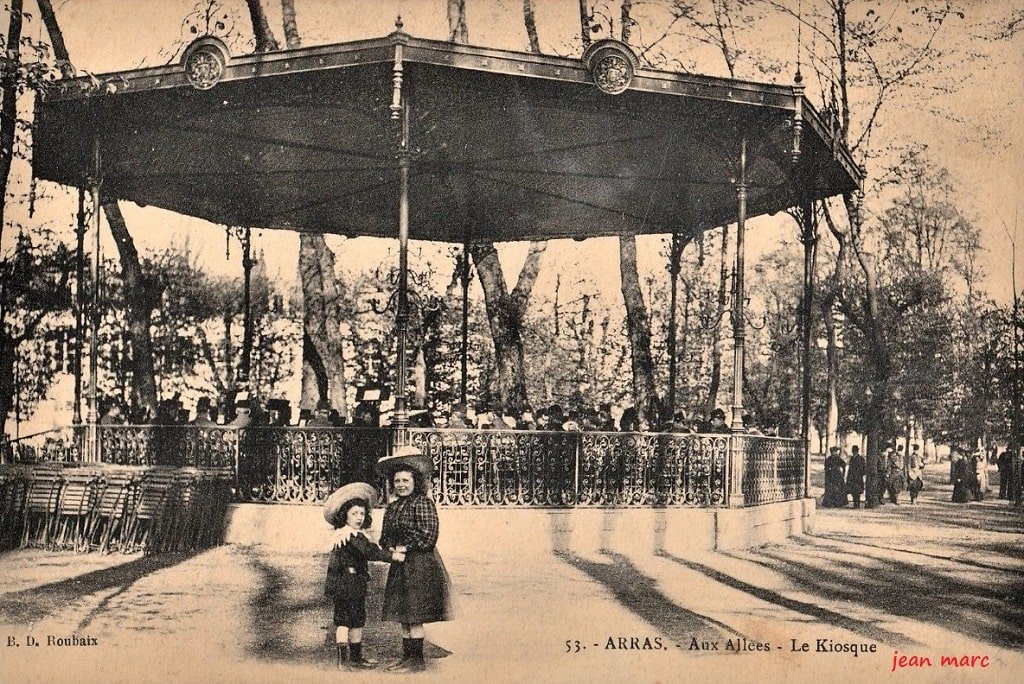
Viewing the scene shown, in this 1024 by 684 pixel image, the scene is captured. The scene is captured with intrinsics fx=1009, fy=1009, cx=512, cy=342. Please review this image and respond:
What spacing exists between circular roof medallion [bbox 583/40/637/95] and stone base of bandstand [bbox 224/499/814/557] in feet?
16.0

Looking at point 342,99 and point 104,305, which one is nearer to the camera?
point 342,99

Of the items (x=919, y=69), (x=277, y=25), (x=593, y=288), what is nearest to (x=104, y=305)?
(x=277, y=25)

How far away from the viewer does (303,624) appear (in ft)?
28.7

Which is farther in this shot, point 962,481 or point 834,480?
point 962,481

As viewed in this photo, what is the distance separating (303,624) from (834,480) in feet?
49.7

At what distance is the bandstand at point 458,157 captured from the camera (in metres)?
11.5

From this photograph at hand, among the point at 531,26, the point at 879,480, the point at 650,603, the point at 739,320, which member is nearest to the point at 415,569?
the point at 650,603

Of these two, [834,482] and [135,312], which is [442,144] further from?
[834,482]

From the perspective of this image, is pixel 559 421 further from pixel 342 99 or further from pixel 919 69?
pixel 919 69

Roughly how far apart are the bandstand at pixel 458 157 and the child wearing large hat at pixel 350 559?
338 cm

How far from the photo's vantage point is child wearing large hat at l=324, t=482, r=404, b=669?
7680 millimetres

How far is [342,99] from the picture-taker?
1222cm

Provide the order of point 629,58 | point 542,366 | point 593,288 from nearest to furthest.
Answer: point 629,58 → point 593,288 → point 542,366

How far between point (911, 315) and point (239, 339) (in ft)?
67.5
